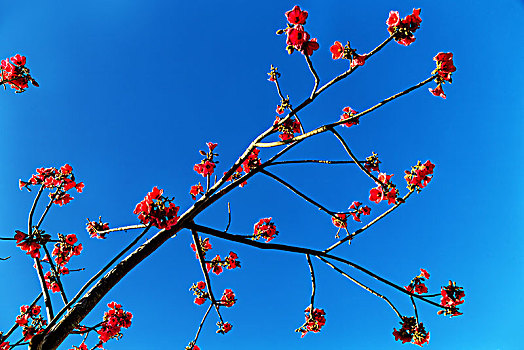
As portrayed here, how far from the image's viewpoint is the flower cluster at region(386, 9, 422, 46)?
10.4 feet

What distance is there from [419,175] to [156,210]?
325cm

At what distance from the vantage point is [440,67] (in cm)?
322

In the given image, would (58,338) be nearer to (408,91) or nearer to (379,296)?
(379,296)

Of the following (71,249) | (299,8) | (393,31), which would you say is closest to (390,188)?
(393,31)

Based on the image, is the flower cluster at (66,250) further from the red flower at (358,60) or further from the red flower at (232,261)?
the red flower at (358,60)

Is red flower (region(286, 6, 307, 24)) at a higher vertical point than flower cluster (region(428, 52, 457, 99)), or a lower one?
higher

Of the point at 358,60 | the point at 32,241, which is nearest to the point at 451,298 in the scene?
the point at 358,60

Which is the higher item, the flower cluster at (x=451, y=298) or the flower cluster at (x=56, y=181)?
the flower cluster at (x=56, y=181)

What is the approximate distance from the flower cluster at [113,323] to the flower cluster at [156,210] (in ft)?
7.62

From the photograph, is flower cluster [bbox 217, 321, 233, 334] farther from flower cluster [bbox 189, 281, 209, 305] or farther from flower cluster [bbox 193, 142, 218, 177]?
flower cluster [bbox 193, 142, 218, 177]

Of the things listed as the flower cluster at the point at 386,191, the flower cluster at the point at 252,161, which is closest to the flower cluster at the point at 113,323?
the flower cluster at the point at 252,161

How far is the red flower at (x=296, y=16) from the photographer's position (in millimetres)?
3092

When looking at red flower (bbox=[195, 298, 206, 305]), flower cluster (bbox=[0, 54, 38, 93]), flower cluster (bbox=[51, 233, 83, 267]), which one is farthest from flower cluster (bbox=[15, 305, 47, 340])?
flower cluster (bbox=[0, 54, 38, 93])

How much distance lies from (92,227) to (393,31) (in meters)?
4.50
